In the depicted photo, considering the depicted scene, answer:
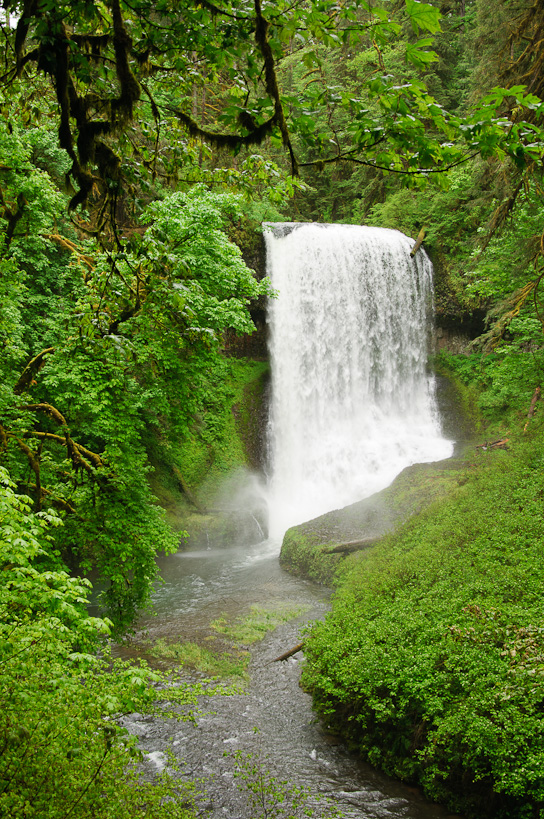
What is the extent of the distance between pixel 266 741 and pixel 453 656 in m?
2.50

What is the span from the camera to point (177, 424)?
406 inches

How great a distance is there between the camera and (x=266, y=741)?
6.05 metres

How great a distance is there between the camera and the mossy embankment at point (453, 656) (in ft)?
14.4

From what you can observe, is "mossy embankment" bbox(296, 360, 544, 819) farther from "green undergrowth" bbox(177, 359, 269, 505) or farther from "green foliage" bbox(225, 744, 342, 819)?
"green undergrowth" bbox(177, 359, 269, 505)

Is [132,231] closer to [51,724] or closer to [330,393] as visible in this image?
[51,724]

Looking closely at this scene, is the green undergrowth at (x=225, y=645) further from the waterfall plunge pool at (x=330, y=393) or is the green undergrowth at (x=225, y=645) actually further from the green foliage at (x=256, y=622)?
the waterfall plunge pool at (x=330, y=393)

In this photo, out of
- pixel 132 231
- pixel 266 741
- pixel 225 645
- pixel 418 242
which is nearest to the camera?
pixel 132 231

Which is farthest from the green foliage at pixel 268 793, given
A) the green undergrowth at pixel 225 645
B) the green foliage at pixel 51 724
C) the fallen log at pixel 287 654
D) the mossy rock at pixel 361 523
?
the mossy rock at pixel 361 523

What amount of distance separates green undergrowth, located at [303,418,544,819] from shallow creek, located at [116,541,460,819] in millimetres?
257

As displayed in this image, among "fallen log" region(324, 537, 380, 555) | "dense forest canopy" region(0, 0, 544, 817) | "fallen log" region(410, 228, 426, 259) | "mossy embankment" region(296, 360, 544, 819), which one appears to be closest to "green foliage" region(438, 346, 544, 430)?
"dense forest canopy" region(0, 0, 544, 817)

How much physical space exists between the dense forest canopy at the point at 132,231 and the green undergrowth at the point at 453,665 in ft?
8.75

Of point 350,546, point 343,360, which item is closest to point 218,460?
point 343,360

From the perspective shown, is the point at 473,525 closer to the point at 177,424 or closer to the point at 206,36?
the point at 177,424

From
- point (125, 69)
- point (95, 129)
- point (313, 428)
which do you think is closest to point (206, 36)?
point (125, 69)
